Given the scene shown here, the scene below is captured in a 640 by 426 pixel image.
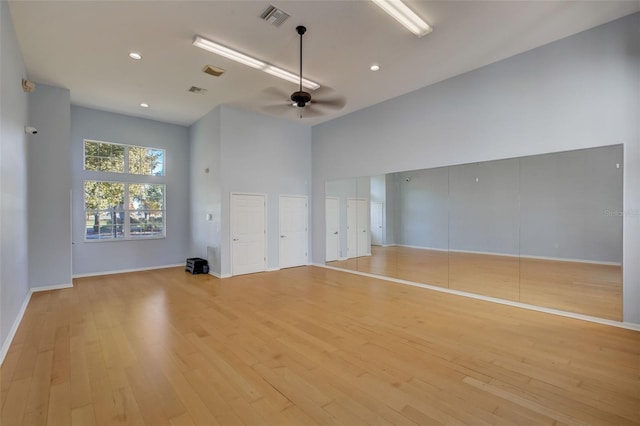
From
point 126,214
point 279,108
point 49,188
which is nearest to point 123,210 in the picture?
Answer: point 126,214

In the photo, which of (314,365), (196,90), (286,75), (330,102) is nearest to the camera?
(314,365)

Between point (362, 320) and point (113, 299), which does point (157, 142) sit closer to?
point (113, 299)

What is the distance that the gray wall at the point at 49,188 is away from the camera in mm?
5520

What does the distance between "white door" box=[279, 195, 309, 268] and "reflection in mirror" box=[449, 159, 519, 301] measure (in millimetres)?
3995

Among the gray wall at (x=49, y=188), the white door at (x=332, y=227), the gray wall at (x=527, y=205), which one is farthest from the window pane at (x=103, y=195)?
the gray wall at (x=527, y=205)

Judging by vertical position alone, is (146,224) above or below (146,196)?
below

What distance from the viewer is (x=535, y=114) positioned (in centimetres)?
445

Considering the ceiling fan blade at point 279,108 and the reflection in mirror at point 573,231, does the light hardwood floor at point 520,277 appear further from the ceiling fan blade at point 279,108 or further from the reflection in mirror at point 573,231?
the ceiling fan blade at point 279,108

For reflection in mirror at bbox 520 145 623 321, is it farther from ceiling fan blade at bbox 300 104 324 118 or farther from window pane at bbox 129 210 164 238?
window pane at bbox 129 210 164 238

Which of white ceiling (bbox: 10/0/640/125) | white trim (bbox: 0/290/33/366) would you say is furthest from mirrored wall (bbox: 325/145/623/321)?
white trim (bbox: 0/290/33/366)

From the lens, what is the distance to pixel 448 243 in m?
5.77

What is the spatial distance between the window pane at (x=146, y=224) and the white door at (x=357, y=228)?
5.25m

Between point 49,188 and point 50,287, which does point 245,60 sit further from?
point 50,287

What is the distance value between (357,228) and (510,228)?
3.45 m
